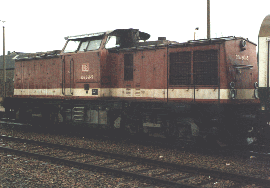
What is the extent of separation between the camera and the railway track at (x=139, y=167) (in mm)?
5418

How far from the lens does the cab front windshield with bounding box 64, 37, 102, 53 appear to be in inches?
414

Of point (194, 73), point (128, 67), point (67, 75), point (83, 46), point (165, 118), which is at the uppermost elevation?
point (83, 46)

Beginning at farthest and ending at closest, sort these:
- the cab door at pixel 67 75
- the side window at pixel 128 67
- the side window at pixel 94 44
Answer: the cab door at pixel 67 75 < the side window at pixel 94 44 < the side window at pixel 128 67

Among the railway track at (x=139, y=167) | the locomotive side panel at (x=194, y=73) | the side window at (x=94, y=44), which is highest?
the side window at (x=94, y=44)

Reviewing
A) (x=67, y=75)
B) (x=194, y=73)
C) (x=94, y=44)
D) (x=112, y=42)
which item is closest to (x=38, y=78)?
(x=67, y=75)

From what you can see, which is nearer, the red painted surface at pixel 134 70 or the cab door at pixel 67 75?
the red painted surface at pixel 134 70

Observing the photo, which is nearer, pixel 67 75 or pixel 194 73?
pixel 194 73

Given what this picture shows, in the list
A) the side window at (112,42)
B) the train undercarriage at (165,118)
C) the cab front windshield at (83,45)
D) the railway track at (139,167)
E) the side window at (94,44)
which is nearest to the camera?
the railway track at (139,167)

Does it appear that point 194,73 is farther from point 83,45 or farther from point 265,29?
point 83,45

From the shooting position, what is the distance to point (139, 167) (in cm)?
655

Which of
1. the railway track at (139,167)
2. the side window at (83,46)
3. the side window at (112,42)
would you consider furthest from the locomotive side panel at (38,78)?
the railway track at (139,167)

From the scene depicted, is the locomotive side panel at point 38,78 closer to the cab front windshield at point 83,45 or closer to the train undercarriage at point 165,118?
the train undercarriage at point 165,118

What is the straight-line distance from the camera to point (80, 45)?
11.1m

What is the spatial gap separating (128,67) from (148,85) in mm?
1018
